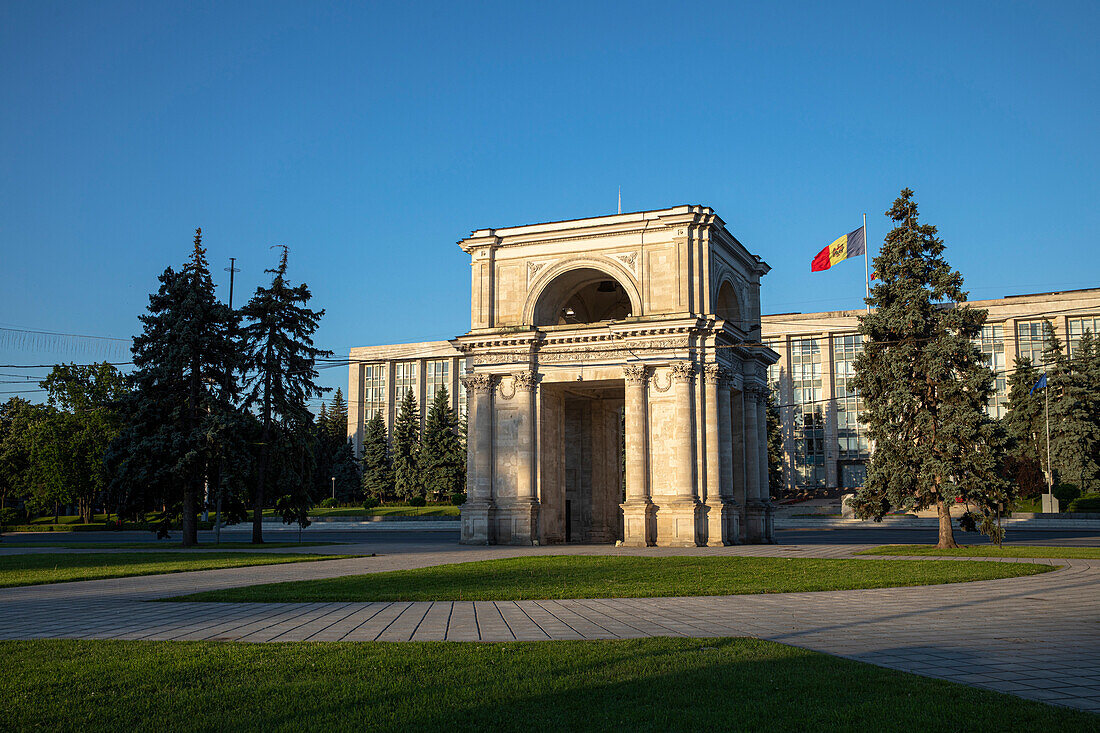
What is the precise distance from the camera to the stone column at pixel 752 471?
41875 mm

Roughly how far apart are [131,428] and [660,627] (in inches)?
1369

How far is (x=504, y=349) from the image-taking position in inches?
1598

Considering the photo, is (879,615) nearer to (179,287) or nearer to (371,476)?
(179,287)

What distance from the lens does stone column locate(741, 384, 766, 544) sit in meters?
41.9

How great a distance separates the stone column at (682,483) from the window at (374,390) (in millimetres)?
80157

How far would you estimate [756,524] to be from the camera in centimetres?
4191

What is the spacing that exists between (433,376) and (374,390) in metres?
8.16

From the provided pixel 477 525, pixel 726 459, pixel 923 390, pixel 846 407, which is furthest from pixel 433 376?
pixel 923 390

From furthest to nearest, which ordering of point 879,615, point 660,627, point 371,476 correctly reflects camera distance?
→ point 371,476 → point 879,615 → point 660,627

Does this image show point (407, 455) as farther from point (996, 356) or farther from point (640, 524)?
point (996, 356)

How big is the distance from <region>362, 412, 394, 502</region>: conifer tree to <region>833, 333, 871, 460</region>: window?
4775cm

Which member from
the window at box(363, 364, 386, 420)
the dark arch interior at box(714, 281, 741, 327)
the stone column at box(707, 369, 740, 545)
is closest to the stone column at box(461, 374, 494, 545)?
the stone column at box(707, 369, 740, 545)

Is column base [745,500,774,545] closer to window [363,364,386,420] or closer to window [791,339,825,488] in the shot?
window [791,339,825,488]

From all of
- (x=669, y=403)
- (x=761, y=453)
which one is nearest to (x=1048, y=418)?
(x=761, y=453)
